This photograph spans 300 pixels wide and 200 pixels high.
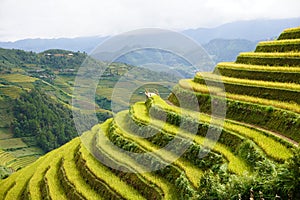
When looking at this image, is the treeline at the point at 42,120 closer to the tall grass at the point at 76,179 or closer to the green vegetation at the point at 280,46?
the tall grass at the point at 76,179

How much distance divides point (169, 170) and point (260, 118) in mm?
3661

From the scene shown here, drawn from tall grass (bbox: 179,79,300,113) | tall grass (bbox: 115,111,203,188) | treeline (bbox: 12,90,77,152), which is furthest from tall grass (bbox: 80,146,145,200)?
treeline (bbox: 12,90,77,152)

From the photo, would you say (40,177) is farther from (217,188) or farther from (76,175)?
(217,188)

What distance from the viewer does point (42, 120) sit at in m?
87.9

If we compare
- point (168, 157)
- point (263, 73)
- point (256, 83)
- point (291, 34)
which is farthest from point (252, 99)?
point (291, 34)

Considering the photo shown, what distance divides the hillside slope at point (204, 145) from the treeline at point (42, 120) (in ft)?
210

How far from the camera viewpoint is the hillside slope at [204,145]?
29.7ft

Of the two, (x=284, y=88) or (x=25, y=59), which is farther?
(x=25, y=59)

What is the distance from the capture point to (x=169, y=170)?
37.7 feet

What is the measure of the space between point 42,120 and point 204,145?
269 feet

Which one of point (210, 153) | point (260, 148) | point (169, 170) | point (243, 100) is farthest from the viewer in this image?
point (243, 100)

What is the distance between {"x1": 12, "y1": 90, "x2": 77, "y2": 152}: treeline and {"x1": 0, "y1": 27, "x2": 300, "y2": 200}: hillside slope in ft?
210

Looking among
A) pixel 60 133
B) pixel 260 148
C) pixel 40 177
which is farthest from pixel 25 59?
pixel 260 148

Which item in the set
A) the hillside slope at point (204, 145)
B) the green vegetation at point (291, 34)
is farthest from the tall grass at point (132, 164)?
the green vegetation at point (291, 34)
